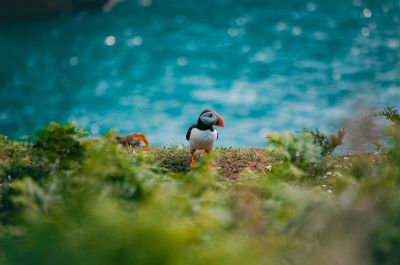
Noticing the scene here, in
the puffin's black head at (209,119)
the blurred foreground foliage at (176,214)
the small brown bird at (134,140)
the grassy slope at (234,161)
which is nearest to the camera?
the blurred foreground foliage at (176,214)

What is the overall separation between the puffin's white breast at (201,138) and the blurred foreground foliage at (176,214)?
71.8 inches

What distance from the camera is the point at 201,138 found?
7.60 m

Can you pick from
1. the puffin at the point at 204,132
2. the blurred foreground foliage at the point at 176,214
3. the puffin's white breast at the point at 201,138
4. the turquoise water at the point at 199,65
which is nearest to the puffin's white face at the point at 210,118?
the puffin at the point at 204,132

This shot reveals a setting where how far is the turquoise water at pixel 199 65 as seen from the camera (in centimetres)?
1922

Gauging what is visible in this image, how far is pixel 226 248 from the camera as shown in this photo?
11.0 feet

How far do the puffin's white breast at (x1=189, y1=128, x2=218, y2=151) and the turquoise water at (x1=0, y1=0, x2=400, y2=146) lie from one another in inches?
373

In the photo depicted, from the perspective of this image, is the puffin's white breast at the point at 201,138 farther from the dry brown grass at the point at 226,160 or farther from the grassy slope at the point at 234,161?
the dry brown grass at the point at 226,160

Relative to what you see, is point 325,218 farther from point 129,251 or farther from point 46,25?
point 46,25

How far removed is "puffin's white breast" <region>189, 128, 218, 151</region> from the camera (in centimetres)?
761

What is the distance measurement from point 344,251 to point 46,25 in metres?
25.6

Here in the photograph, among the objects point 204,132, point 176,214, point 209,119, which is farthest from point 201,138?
point 176,214

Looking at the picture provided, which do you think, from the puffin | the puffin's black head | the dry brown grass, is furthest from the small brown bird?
the puffin's black head

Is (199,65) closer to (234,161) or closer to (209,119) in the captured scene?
(234,161)

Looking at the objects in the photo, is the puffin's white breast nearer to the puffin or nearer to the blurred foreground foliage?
the puffin
